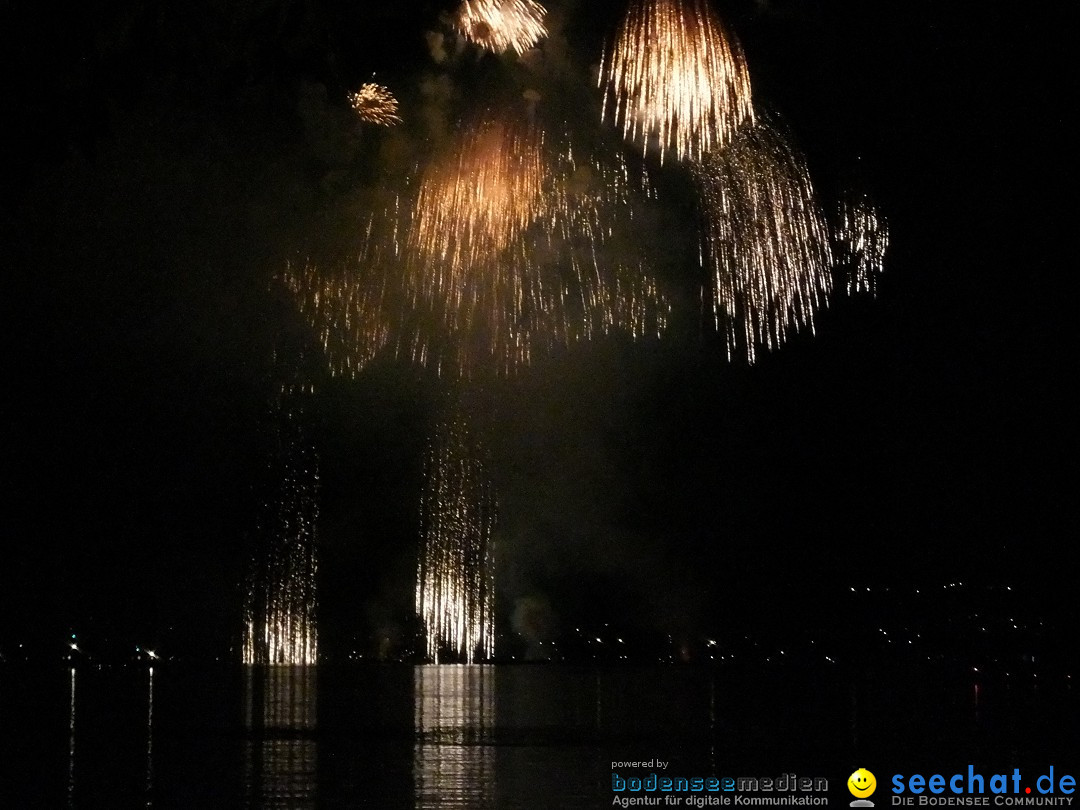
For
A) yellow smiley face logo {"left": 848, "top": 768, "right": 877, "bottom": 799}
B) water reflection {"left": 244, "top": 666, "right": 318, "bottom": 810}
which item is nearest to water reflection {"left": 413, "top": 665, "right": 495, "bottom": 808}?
water reflection {"left": 244, "top": 666, "right": 318, "bottom": 810}

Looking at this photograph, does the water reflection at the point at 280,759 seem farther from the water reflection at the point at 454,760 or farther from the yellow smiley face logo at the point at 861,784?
the yellow smiley face logo at the point at 861,784

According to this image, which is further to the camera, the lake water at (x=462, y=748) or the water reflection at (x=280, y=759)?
the lake water at (x=462, y=748)

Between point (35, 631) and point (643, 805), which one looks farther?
point (35, 631)

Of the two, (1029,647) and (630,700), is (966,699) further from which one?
(1029,647)

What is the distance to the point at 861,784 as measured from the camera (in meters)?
11.0

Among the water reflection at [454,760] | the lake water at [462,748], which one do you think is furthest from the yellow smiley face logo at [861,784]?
the water reflection at [454,760]

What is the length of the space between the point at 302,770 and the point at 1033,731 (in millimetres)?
10943

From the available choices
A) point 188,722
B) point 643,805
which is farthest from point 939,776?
point 188,722

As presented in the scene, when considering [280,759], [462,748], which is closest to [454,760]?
[462,748]

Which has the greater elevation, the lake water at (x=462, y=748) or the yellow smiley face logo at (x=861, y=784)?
the yellow smiley face logo at (x=861, y=784)

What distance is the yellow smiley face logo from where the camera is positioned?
10.5m

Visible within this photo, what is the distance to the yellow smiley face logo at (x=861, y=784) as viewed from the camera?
34.6ft

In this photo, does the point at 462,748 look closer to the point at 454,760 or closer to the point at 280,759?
the point at 454,760

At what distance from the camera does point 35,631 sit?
387 ft
